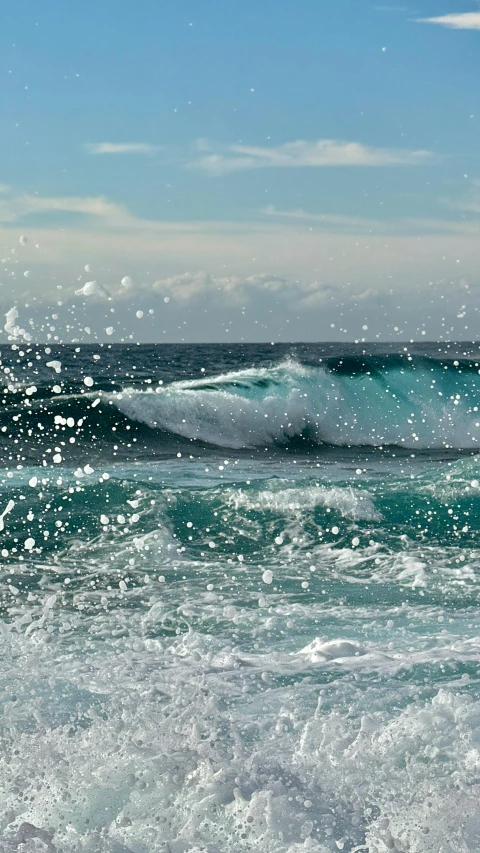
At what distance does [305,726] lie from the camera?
3.80 m

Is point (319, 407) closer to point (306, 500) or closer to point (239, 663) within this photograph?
point (306, 500)

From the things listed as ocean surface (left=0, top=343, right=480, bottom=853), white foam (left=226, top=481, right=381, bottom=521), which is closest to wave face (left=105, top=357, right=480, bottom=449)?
ocean surface (left=0, top=343, right=480, bottom=853)

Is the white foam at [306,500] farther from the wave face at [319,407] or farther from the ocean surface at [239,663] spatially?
the wave face at [319,407]

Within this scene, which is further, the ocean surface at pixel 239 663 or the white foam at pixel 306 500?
the white foam at pixel 306 500

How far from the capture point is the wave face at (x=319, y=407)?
1917cm

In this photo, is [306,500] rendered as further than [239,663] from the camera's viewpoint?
Yes

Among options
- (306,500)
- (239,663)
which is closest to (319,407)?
(306,500)

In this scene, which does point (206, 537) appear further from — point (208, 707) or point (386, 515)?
point (208, 707)

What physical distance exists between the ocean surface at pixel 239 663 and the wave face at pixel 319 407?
620cm

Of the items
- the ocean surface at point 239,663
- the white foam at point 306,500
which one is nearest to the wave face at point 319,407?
the ocean surface at point 239,663

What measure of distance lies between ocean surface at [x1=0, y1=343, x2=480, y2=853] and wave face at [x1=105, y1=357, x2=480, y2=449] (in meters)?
6.20

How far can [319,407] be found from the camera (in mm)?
20562

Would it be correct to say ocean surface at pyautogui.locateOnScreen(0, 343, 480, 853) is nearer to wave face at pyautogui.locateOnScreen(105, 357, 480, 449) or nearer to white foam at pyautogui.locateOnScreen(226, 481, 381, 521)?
white foam at pyautogui.locateOnScreen(226, 481, 381, 521)

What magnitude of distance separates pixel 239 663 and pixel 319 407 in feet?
53.0
